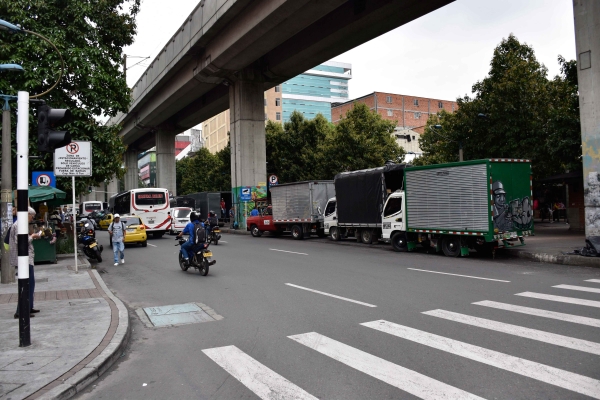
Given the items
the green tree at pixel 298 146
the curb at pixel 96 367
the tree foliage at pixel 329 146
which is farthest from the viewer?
the green tree at pixel 298 146

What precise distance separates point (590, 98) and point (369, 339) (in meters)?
11.6

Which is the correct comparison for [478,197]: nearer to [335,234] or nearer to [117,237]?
[335,234]

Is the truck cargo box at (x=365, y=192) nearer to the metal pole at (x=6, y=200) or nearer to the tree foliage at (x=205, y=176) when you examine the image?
the metal pole at (x=6, y=200)

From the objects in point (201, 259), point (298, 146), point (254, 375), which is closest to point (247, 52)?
point (298, 146)

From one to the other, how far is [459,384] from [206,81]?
98.3 feet

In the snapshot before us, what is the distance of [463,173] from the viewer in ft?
50.2

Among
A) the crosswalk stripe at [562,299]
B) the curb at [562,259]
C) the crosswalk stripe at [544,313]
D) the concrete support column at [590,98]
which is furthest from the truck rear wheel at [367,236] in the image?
the crosswalk stripe at [544,313]

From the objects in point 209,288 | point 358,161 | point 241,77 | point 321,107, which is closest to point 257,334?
point 209,288

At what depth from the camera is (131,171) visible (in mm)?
66125

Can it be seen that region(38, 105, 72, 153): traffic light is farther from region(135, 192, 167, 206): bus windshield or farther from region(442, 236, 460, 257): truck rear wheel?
region(135, 192, 167, 206): bus windshield

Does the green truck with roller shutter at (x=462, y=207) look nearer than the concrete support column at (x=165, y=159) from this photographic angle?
Yes

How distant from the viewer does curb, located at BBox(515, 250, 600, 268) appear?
1297cm

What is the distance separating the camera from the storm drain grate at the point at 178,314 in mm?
7738

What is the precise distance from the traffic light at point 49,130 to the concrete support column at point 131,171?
6155 centimetres
